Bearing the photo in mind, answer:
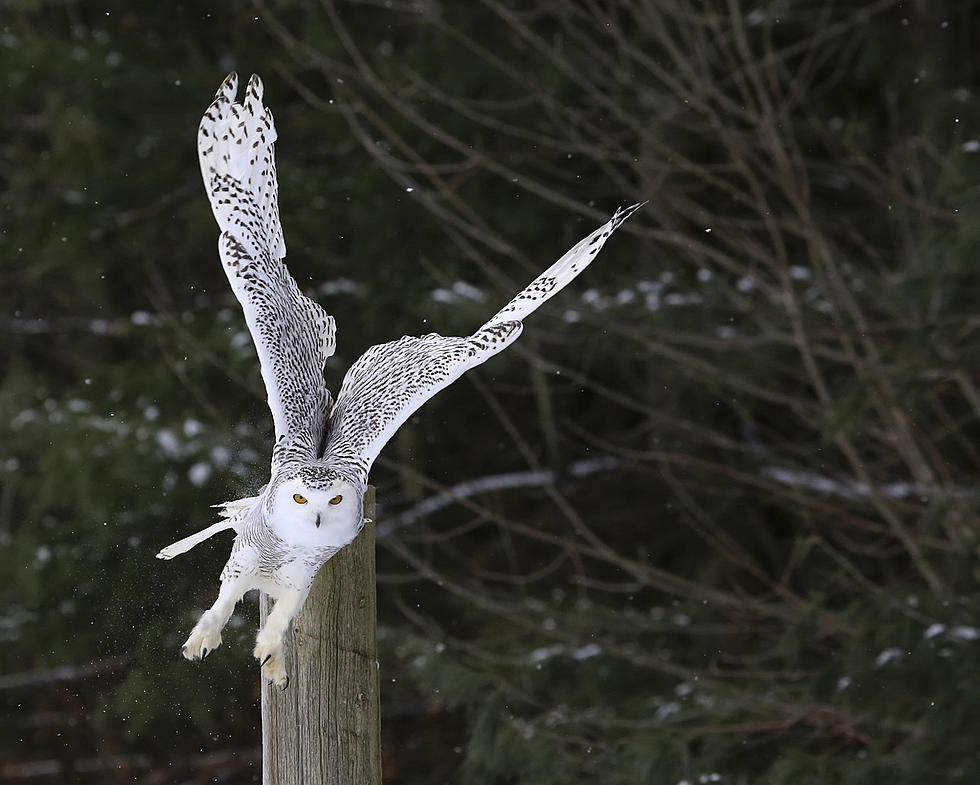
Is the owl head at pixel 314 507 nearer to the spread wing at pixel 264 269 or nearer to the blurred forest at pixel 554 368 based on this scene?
the spread wing at pixel 264 269

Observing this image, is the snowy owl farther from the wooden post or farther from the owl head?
the wooden post

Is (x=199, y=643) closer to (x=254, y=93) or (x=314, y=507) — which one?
(x=314, y=507)

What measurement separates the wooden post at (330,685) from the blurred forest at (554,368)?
1937 mm

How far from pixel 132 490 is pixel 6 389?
1.14 m

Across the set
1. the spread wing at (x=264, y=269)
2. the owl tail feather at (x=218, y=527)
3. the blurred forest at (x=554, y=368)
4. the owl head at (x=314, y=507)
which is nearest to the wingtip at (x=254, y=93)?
the spread wing at (x=264, y=269)

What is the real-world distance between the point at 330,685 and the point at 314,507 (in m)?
0.40

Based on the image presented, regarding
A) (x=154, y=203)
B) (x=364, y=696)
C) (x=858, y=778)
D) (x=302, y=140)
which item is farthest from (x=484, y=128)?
(x=364, y=696)

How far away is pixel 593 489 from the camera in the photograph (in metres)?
6.16

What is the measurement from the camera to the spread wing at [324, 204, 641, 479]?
1.77 meters

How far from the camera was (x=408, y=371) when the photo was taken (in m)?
1.90

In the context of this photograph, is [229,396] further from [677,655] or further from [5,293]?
[677,655]

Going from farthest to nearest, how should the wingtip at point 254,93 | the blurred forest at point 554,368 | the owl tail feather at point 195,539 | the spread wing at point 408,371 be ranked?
the blurred forest at point 554,368
the wingtip at point 254,93
the owl tail feather at point 195,539
the spread wing at point 408,371

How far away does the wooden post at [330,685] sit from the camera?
1.82m

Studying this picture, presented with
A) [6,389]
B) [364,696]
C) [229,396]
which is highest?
[6,389]
